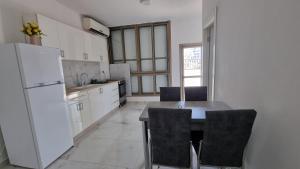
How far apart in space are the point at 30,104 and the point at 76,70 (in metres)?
2.04

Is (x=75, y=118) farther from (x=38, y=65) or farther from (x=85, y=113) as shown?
(x=38, y=65)

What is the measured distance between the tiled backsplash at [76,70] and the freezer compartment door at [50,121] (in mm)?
1215

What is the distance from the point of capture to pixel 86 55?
3.96 meters

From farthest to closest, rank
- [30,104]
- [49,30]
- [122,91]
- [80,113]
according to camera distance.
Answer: [122,91] → [80,113] → [49,30] → [30,104]

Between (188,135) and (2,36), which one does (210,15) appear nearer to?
(188,135)

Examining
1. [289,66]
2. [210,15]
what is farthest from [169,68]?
[289,66]

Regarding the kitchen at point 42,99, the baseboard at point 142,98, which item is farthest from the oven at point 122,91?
the kitchen at point 42,99

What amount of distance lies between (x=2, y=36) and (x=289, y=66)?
3.37m

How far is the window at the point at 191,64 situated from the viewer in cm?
516

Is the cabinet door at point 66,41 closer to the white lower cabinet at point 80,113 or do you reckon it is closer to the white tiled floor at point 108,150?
the white lower cabinet at point 80,113

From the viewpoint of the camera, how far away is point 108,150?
257 cm

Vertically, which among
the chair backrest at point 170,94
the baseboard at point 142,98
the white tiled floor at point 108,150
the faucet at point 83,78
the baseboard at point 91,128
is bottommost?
the white tiled floor at point 108,150

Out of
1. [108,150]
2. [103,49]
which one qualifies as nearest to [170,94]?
[108,150]

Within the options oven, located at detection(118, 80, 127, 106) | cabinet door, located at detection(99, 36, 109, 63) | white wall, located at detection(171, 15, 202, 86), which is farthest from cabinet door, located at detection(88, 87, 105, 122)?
white wall, located at detection(171, 15, 202, 86)
